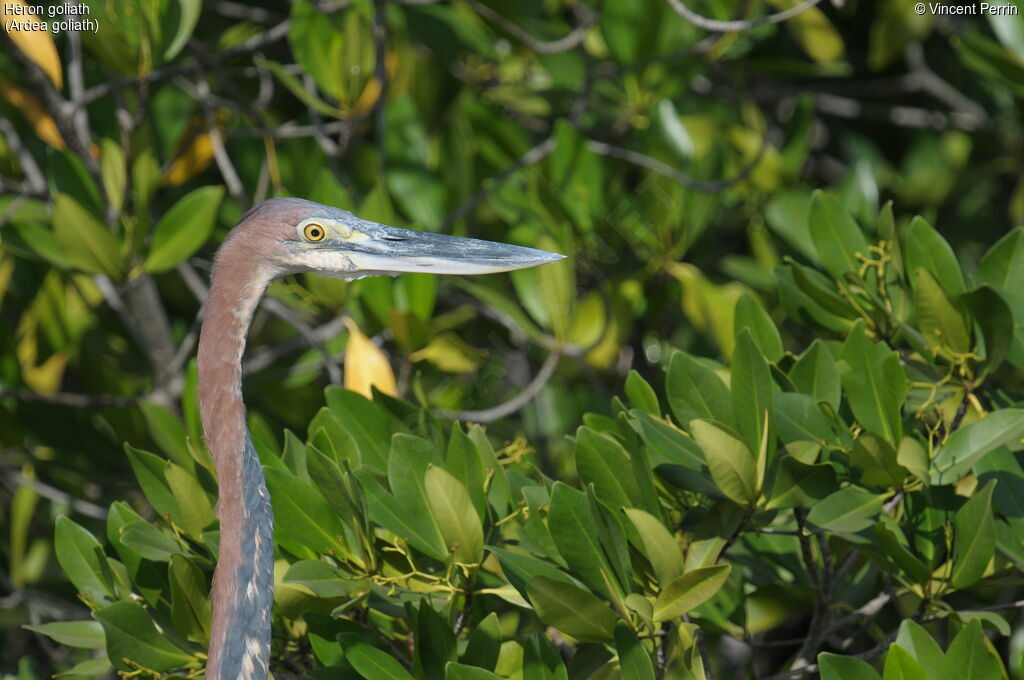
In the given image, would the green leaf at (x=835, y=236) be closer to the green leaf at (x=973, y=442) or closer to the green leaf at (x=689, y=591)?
the green leaf at (x=973, y=442)

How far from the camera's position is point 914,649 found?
189cm

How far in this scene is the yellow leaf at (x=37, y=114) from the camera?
3170 mm

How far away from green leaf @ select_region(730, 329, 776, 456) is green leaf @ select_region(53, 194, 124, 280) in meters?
1.66

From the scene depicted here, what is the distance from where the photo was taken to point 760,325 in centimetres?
235

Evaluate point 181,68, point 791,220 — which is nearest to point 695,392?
point 791,220

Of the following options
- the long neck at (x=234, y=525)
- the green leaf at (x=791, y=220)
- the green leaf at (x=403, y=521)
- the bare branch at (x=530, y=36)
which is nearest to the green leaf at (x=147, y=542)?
the long neck at (x=234, y=525)

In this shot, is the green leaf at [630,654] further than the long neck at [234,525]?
No

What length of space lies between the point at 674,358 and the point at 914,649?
2.06 feet

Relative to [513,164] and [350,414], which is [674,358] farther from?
[513,164]

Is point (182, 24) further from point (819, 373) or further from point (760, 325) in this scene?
point (819, 373)

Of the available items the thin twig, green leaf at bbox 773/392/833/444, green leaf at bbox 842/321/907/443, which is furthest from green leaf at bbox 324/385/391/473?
the thin twig

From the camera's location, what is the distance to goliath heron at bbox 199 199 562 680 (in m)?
1.95

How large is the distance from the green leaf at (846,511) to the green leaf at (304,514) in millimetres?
849

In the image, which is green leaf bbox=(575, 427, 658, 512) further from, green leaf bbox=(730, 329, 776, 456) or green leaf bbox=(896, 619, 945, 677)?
green leaf bbox=(896, 619, 945, 677)
